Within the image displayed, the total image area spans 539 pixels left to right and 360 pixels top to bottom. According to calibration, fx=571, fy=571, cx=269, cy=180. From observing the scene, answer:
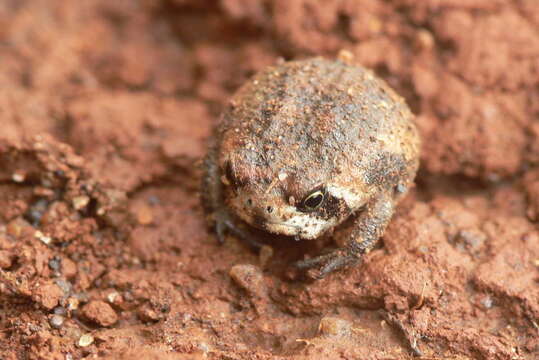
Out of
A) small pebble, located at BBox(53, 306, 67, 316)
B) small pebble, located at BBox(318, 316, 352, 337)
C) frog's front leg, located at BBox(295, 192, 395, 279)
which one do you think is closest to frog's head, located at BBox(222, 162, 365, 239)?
frog's front leg, located at BBox(295, 192, 395, 279)

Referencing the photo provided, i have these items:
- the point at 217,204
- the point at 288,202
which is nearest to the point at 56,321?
the point at 217,204

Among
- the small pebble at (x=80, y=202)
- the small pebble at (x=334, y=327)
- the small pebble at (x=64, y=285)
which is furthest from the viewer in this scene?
the small pebble at (x=80, y=202)

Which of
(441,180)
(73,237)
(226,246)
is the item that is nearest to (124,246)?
(73,237)

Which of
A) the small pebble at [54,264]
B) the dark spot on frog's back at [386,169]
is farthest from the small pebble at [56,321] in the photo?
the dark spot on frog's back at [386,169]

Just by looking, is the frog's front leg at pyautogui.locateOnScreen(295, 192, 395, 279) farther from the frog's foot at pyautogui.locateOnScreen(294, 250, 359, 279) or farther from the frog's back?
the frog's back

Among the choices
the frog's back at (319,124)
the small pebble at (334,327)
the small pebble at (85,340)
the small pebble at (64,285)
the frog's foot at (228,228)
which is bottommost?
the small pebble at (85,340)

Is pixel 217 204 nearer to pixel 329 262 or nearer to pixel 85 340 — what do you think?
pixel 329 262

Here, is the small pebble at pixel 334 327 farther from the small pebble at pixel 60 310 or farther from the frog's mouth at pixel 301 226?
the small pebble at pixel 60 310
